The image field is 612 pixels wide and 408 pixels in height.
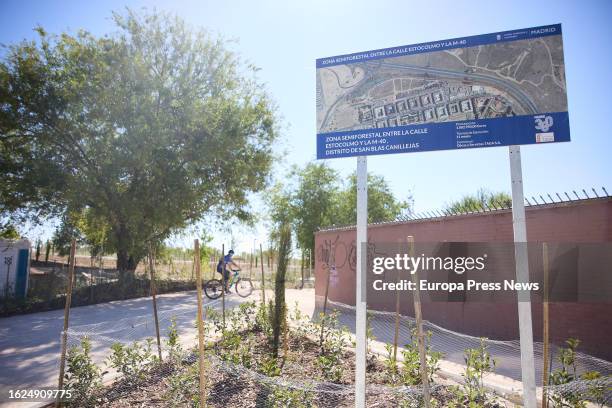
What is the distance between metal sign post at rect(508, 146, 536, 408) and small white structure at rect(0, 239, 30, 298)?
48.3 feet

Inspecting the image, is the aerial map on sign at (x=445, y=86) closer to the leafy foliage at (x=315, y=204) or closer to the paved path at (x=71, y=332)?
the paved path at (x=71, y=332)

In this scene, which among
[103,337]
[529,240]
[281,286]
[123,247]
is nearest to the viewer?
[281,286]

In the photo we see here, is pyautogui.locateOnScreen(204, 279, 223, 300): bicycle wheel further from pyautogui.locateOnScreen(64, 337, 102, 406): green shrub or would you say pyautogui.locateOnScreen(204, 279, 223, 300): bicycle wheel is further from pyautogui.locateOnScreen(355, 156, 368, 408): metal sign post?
pyautogui.locateOnScreen(355, 156, 368, 408): metal sign post

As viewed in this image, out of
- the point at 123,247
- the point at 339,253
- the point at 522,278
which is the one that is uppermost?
the point at 123,247

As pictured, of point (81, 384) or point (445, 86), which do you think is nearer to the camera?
point (445, 86)

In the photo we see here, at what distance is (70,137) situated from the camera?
15.5m

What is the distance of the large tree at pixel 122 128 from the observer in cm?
1470

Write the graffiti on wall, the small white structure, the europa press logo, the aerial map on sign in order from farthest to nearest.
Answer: the small white structure < the graffiti on wall < the aerial map on sign < the europa press logo

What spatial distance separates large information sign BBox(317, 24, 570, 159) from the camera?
154 inches

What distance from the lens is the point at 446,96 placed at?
4.19 m

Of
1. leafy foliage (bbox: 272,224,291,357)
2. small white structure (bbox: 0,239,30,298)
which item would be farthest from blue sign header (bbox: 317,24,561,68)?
small white structure (bbox: 0,239,30,298)

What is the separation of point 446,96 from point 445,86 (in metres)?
0.13

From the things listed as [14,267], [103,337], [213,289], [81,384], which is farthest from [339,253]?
[14,267]

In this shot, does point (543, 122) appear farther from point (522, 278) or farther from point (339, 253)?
point (339, 253)
